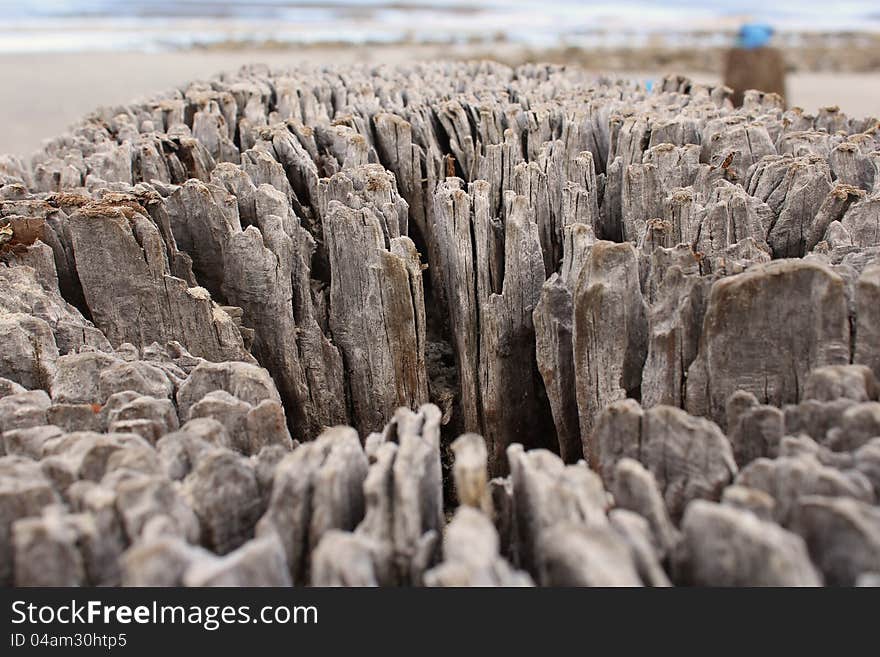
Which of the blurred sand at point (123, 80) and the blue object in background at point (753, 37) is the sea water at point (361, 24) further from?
the blue object in background at point (753, 37)

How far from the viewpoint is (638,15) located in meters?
27.9

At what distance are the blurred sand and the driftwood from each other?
24.5 ft

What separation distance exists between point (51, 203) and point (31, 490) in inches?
52.7

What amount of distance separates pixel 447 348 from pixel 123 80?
50.8 feet

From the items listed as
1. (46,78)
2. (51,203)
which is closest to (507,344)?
(51,203)

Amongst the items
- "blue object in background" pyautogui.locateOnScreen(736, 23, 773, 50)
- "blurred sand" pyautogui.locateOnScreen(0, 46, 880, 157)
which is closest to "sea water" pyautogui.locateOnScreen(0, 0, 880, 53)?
"blurred sand" pyautogui.locateOnScreen(0, 46, 880, 157)

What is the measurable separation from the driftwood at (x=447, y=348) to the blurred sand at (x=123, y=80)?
7459 mm

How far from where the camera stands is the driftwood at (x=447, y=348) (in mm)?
1275

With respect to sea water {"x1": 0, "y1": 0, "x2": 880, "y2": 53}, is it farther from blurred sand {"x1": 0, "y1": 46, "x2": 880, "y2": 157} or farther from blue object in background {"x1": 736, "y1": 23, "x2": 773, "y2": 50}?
blue object in background {"x1": 736, "y1": 23, "x2": 773, "y2": 50}

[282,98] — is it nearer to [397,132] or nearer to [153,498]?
[397,132]

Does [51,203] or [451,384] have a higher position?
[51,203]

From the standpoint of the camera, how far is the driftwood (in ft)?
4.18

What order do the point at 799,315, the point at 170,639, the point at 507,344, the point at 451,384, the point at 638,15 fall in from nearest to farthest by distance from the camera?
the point at 170,639 < the point at 799,315 < the point at 507,344 < the point at 451,384 < the point at 638,15

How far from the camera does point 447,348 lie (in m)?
2.75
